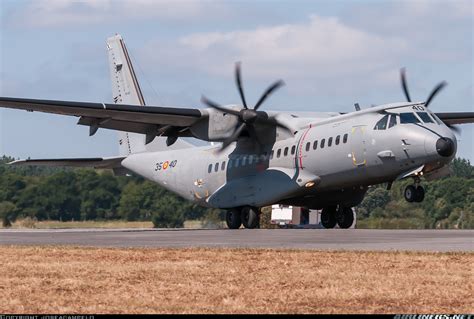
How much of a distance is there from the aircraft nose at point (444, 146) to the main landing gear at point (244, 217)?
27.5ft

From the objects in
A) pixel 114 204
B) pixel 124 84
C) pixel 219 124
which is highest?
pixel 124 84

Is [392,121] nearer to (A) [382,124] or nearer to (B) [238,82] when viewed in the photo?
(A) [382,124]

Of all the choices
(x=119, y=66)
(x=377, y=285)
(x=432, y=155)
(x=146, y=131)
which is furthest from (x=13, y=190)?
(x=377, y=285)

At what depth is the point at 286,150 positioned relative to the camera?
116 feet

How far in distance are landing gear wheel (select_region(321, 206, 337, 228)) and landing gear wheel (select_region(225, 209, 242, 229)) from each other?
10.8ft

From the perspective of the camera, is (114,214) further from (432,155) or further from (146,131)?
(432,155)

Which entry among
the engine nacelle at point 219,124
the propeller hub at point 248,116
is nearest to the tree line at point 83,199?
the engine nacelle at point 219,124

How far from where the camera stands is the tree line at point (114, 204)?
56281mm

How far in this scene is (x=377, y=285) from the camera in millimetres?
15422

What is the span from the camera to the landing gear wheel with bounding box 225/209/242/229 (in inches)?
1462

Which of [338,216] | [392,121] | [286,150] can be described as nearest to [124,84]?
[286,150]

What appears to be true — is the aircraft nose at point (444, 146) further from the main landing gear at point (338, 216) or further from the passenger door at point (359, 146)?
the main landing gear at point (338, 216)

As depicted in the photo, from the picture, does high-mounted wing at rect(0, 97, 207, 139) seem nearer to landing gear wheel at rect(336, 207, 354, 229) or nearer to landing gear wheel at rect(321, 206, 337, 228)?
landing gear wheel at rect(321, 206, 337, 228)

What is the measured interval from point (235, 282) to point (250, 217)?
66.7 ft
